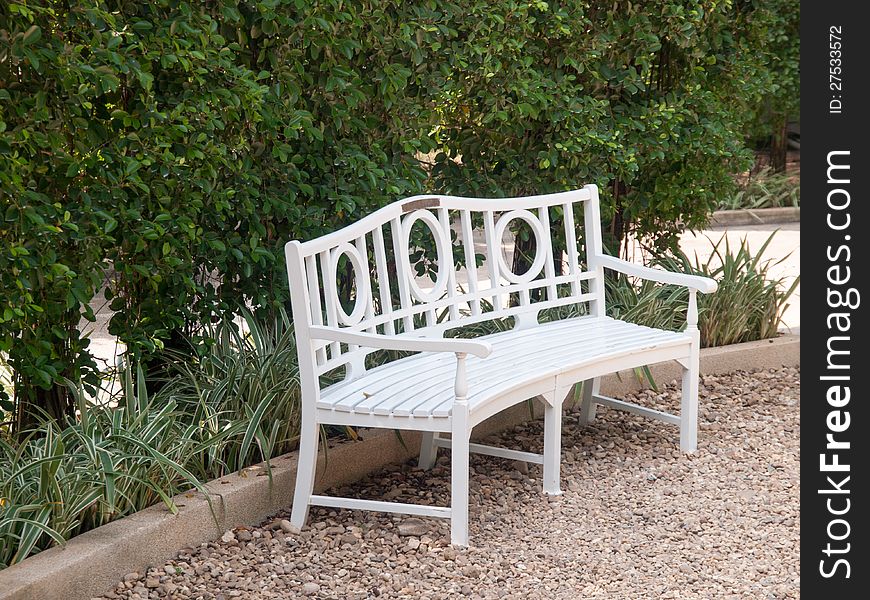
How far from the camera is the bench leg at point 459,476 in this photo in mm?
3879

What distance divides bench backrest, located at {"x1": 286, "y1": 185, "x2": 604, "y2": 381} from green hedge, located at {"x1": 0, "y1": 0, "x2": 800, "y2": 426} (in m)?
0.38

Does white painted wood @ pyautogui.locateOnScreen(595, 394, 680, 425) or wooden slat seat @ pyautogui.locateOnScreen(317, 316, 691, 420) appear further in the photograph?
white painted wood @ pyautogui.locateOnScreen(595, 394, 680, 425)

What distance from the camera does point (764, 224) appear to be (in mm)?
13734

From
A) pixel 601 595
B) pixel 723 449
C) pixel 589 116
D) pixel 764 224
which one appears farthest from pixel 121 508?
pixel 764 224

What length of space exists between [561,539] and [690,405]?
1.24 metres

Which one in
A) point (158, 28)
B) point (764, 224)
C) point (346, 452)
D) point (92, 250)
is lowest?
point (764, 224)

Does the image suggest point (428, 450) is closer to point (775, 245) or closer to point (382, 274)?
point (382, 274)

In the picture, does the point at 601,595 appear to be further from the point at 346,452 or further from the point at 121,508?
the point at 121,508

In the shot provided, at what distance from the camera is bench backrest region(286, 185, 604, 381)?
4.12m

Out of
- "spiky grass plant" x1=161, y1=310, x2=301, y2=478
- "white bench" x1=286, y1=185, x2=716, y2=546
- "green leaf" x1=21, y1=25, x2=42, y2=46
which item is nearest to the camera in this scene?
"green leaf" x1=21, y1=25, x2=42, y2=46

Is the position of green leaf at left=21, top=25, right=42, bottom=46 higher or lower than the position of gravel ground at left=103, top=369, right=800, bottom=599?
higher

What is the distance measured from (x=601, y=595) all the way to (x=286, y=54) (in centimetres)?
241

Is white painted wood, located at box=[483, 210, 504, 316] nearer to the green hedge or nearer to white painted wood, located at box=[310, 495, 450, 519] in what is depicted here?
the green hedge

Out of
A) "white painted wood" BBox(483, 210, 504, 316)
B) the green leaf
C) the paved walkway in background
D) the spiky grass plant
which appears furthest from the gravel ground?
the paved walkway in background
